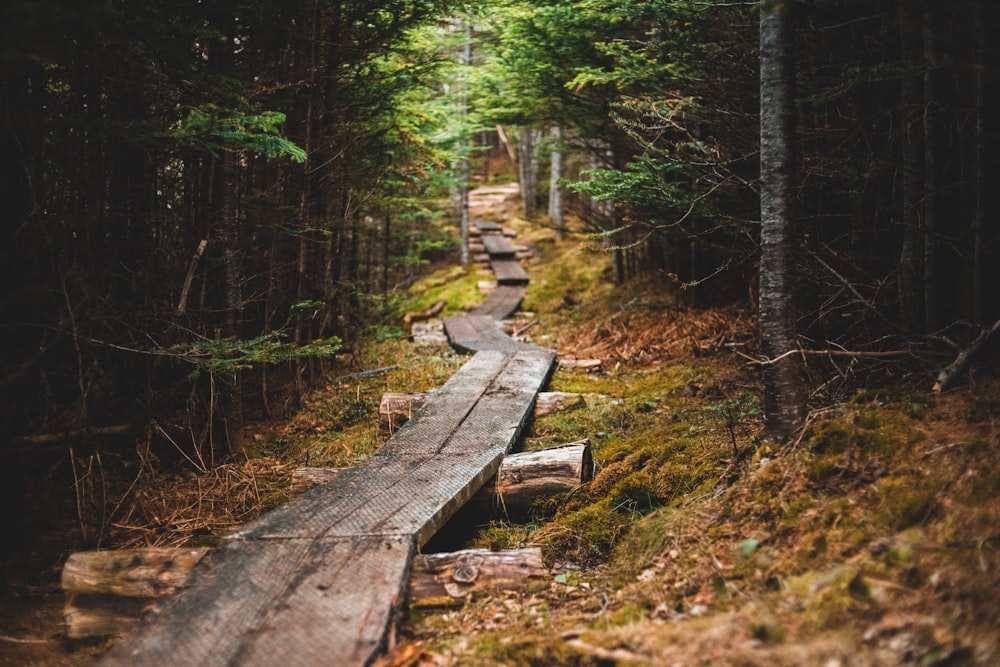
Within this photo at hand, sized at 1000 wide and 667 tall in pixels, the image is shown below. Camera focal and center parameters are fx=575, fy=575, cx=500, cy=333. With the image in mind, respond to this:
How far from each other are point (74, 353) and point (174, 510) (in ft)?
5.57

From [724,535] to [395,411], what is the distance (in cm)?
402

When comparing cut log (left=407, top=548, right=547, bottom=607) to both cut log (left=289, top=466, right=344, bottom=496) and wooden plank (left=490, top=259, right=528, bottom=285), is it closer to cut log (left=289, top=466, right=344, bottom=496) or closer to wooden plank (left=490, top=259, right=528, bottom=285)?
cut log (left=289, top=466, right=344, bottom=496)

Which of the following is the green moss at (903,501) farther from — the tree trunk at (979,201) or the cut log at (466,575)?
the cut log at (466,575)

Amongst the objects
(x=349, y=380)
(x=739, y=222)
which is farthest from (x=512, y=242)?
(x=739, y=222)

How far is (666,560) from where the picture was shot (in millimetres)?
3434

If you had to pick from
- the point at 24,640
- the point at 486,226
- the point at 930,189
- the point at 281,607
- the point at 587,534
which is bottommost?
the point at 24,640

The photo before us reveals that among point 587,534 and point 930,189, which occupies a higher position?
point 930,189

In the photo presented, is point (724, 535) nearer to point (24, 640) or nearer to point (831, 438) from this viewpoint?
point (831, 438)

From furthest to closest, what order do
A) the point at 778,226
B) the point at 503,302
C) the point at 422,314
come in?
the point at 422,314 < the point at 503,302 < the point at 778,226

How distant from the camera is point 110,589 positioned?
3.34 meters

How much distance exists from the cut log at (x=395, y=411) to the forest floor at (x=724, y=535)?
0.30m

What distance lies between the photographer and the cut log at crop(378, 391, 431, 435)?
6488 millimetres

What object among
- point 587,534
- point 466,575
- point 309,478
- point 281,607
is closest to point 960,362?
point 587,534

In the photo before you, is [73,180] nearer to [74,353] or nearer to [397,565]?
[74,353]
